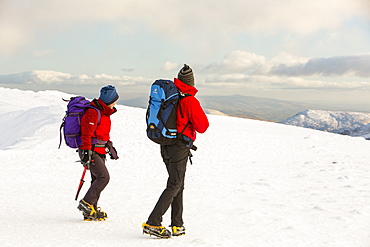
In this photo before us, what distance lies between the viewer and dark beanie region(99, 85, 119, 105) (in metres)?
5.36

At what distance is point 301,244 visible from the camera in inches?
177

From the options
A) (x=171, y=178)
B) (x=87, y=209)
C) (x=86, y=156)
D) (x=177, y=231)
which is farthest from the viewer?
(x=87, y=209)

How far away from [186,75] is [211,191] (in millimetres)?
4355

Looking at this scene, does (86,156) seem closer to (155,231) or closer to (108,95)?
(108,95)

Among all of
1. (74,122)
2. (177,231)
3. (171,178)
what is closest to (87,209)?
(74,122)

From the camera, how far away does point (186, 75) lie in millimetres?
4621

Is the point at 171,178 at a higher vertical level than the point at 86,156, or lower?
lower

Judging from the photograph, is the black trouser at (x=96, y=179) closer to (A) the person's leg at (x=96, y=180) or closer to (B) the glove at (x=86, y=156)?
(A) the person's leg at (x=96, y=180)

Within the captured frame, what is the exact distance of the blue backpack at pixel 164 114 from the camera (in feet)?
14.6

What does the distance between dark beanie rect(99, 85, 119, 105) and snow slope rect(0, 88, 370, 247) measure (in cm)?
201

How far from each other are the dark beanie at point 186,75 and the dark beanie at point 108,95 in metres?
1.37

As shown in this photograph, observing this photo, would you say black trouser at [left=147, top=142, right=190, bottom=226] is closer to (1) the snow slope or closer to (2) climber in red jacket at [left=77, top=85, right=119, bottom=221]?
(1) the snow slope

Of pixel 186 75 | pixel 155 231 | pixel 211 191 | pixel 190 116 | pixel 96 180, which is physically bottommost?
pixel 211 191

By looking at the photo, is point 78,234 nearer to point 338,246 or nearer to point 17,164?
point 338,246
